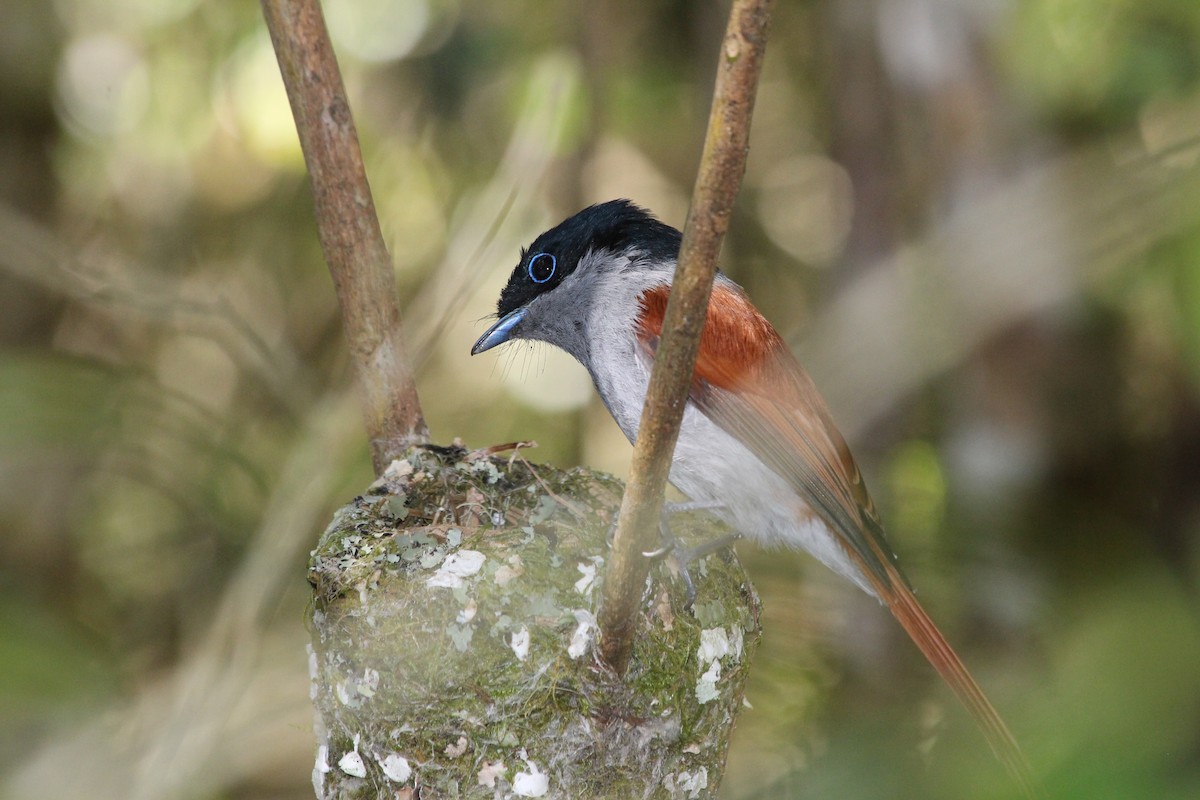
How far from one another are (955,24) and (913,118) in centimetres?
45

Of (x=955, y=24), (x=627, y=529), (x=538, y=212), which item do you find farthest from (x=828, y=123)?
(x=627, y=529)

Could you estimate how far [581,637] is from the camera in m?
2.25

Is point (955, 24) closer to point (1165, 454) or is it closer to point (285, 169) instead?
point (1165, 454)

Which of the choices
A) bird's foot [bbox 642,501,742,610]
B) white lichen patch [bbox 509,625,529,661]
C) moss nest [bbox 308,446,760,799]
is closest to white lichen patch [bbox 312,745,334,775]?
moss nest [bbox 308,446,760,799]

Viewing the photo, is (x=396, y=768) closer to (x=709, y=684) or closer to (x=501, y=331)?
(x=709, y=684)

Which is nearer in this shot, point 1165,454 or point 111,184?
point 1165,454

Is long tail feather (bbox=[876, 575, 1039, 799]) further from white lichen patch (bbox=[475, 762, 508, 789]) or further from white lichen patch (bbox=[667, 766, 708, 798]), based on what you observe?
white lichen patch (bbox=[475, 762, 508, 789])

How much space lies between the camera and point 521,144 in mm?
3443

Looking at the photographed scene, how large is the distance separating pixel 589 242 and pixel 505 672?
132 cm

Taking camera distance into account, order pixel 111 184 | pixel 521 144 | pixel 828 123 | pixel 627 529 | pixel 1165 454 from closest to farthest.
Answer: pixel 627 529, pixel 521 144, pixel 1165 454, pixel 111 184, pixel 828 123

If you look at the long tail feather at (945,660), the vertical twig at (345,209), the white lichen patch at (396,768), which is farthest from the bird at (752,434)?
the white lichen patch at (396,768)

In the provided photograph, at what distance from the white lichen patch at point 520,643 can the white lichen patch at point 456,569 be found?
0.18 m

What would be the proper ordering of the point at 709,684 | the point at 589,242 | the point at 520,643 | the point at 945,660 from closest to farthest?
the point at 520,643 → the point at 709,684 → the point at 945,660 → the point at 589,242

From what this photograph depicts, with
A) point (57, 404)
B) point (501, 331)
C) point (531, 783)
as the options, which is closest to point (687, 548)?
point (531, 783)
